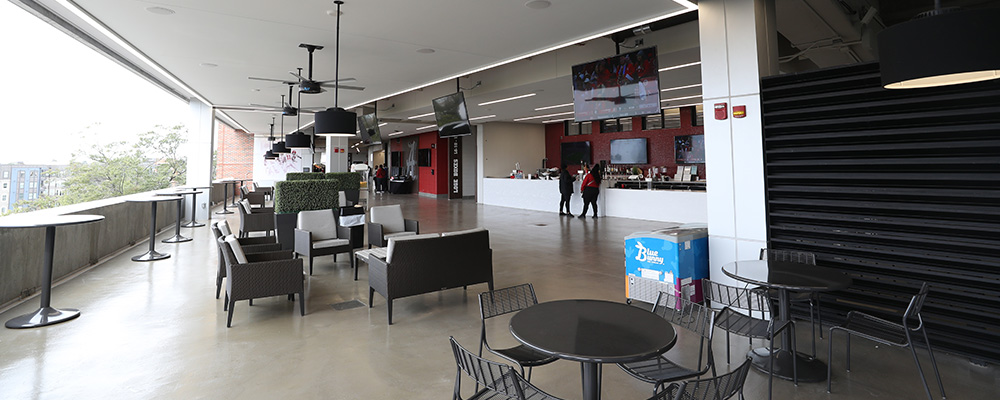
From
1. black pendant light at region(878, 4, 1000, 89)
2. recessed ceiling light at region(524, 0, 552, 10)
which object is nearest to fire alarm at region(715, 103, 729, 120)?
black pendant light at region(878, 4, 1000, 89)

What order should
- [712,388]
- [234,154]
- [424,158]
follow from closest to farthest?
[712,388], [424,158], [234,154]

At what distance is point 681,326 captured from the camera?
2350 millimetres

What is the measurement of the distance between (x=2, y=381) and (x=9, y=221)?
60.0 inches

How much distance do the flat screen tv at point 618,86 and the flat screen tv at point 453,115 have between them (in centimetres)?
306

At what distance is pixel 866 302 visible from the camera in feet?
11.1

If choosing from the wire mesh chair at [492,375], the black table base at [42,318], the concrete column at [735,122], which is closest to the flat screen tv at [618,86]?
the concrete column at [735,122]

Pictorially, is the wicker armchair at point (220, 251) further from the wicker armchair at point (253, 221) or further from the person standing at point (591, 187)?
the person standing at point (591, 187)

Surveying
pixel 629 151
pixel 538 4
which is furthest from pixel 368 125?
pixel 629 151

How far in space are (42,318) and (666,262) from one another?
18.5 ft

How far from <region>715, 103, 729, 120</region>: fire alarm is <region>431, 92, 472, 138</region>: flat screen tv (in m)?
5.04

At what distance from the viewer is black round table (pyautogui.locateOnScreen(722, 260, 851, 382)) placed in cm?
264

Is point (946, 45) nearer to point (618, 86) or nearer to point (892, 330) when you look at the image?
point (892, 330)

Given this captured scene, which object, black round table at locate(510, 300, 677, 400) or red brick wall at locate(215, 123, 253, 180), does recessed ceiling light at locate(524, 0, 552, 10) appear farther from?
red brick wall at locate(215, 123, 253, 180)

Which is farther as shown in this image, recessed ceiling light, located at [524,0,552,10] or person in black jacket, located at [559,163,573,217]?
person in black jacket, located at [559,163,573,217]
